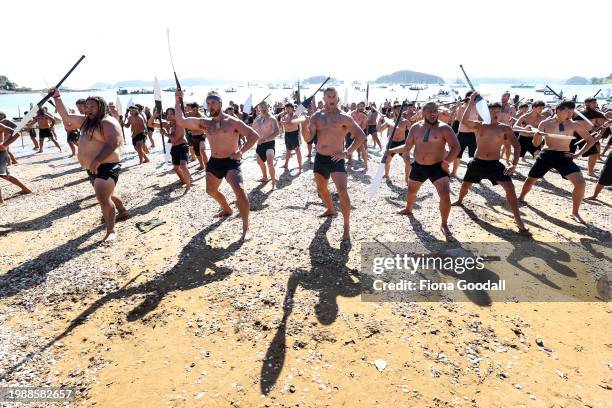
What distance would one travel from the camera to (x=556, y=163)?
6.17 metres

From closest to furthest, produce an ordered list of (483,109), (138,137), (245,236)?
(245,236) < (483,109) < (138,137)

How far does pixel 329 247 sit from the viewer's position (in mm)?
5258

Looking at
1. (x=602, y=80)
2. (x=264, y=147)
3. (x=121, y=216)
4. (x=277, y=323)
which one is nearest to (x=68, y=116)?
(x=121, y=216)

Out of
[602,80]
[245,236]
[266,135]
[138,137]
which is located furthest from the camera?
[602,80]

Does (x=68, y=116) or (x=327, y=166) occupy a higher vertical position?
(x=68, y=116)

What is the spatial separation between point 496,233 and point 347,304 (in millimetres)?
3310

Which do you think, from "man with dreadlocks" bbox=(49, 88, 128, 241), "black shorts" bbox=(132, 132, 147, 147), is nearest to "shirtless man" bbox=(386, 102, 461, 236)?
"man with dreadlocks" bbox=(49, 88, 128, 241)

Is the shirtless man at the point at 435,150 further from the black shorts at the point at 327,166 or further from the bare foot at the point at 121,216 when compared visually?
the bare foot at the point at 121,216

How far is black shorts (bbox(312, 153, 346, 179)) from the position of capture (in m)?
5.49

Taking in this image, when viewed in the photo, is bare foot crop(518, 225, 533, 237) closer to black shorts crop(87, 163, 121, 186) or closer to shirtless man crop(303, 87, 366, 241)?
shirtless man crop(303, 87, 366, 241)

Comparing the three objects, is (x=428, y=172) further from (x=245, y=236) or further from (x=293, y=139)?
(x=293, y=139)

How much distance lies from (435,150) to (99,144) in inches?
214

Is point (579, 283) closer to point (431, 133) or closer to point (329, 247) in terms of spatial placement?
point (431, 133)

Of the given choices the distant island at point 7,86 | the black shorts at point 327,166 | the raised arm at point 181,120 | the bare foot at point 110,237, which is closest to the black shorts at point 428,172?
the black shorts at point 327,166
